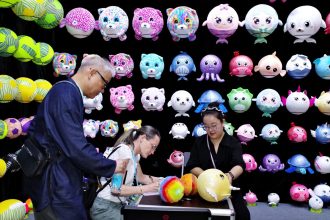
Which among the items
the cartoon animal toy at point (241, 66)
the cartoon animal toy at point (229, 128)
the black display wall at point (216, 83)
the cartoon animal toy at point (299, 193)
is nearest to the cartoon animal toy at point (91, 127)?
the black display wall at point (216, 83)

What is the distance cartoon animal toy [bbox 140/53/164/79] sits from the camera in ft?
15.6

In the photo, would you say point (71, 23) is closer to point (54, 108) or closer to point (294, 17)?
point (294, 17)

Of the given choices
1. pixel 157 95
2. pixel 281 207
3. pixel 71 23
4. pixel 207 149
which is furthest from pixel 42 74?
pixel 281 207

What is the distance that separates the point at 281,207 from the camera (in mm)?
5023

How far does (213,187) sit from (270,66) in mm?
2720

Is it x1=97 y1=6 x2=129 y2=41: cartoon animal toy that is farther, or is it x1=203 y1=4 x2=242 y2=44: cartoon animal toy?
x1=97 y1=6 x2=129 y2=41: cartoon animal toy

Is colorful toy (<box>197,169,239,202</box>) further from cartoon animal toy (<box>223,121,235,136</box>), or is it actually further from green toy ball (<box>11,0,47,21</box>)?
green toy ball (<box>11,0,47,21</box>)

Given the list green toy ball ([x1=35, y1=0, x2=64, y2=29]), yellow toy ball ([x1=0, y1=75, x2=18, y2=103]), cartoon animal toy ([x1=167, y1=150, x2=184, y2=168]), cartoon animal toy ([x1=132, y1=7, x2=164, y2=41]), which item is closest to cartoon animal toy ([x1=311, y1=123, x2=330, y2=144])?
cartoon animal toy ([x1=167, y1=150, x2=184, y2=168])

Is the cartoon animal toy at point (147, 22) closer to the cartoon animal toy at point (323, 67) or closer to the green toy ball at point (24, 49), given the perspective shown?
the green toy ball at point (24, 49)

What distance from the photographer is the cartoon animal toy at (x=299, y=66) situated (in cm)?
464

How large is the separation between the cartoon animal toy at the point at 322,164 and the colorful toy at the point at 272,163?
16.4 inches

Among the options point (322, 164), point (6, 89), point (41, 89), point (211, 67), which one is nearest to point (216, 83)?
point (211, 67)

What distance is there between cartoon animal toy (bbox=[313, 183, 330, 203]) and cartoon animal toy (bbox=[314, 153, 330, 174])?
0.63ft

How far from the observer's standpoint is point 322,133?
4730mm
